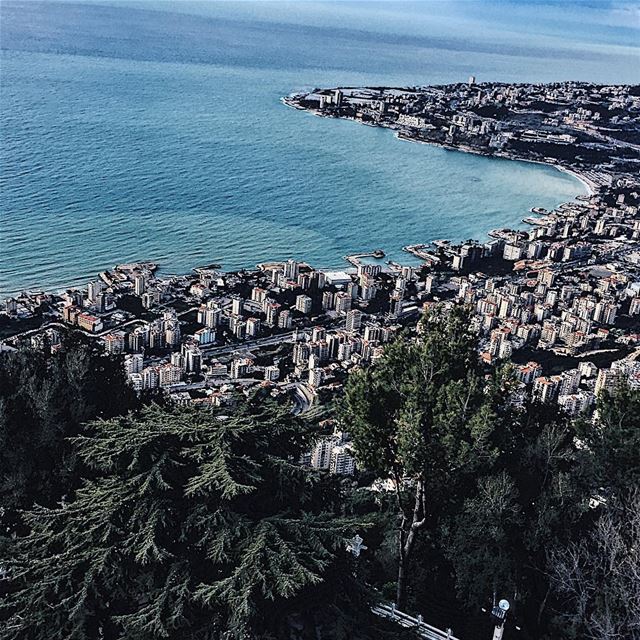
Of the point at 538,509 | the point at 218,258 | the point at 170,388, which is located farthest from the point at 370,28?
the point at 538,509

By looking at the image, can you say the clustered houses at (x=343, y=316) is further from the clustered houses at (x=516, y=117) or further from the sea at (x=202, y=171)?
the clustered houses at (x=516, y=117)

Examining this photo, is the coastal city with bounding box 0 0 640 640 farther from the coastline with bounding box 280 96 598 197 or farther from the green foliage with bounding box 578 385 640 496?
the coastline with bounding box 280 96 598 197

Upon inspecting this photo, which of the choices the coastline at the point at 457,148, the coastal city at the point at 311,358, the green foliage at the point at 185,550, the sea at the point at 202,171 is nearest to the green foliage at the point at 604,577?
the coastal city at the point at 311,358

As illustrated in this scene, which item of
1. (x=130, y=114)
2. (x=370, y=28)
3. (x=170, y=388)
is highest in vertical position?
(x=370, y=28)

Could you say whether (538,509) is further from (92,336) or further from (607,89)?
(607,89)

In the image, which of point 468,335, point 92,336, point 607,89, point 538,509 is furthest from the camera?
point 607,89

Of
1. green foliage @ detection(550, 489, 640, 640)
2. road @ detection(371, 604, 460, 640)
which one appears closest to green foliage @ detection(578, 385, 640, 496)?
green foliage @ detection(550, 489, 640, 640)
